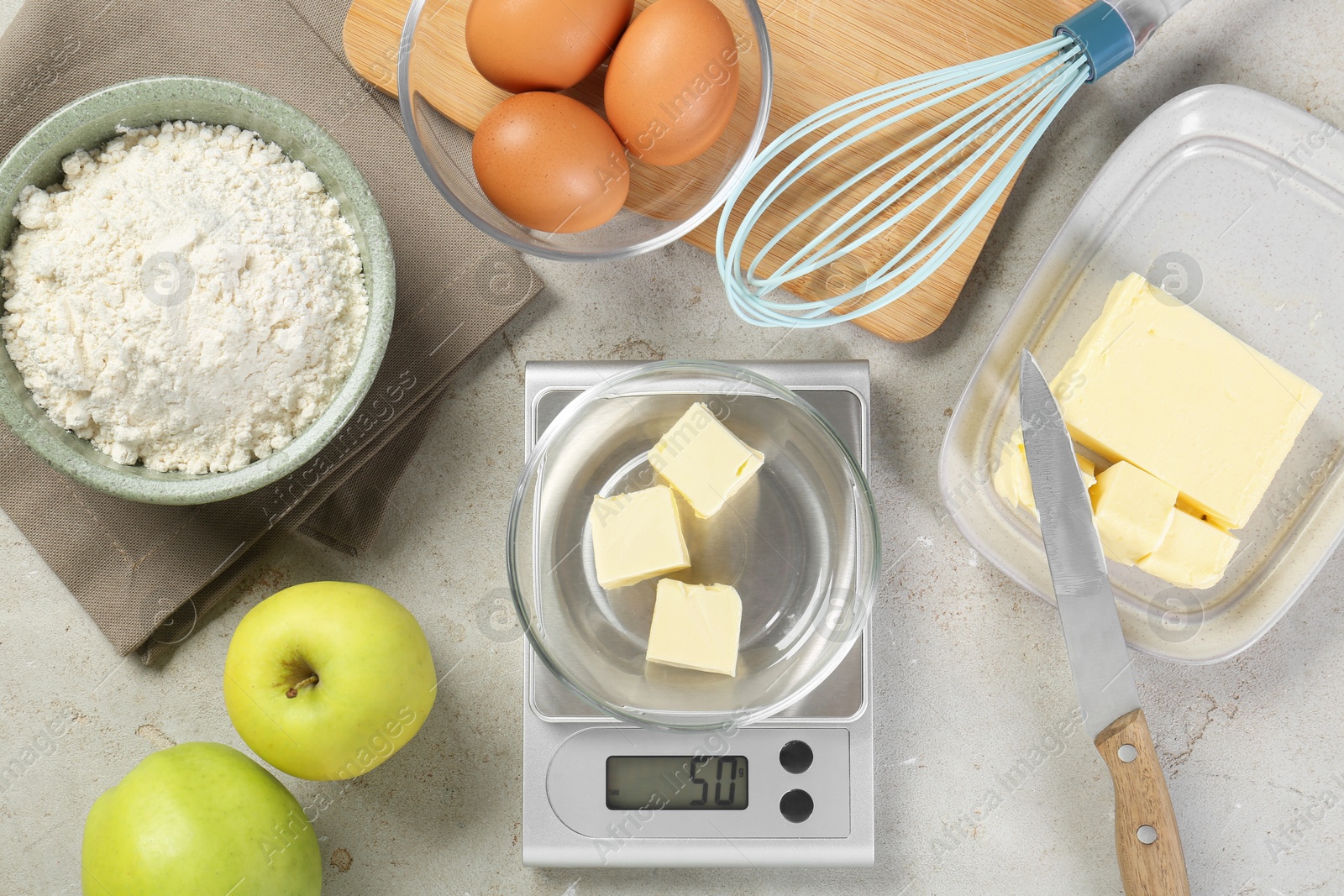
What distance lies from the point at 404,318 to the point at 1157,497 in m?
0.61

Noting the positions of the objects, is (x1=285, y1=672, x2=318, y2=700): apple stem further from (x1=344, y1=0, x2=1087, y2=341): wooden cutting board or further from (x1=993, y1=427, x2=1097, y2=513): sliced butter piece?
(x1=993, y1=427, x2=1097, y2=513): sliced butter piece

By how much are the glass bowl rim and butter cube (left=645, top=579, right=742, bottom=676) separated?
4 centimetres

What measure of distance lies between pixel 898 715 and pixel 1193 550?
0.27 m

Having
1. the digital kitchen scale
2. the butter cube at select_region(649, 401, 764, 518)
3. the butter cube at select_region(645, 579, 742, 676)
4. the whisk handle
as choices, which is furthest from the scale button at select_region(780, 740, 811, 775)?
the whisk handle

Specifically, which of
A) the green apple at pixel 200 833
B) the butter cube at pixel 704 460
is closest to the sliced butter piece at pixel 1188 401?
the butter cube at pixel 704 460

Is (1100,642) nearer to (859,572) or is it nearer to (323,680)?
(859,572)

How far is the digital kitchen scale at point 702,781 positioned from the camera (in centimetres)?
70

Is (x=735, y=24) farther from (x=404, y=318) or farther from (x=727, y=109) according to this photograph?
(x=404, y=318)

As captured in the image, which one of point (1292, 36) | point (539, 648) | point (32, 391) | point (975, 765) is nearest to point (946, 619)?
point (975, 765)

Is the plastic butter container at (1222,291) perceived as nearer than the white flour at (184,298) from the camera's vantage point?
No

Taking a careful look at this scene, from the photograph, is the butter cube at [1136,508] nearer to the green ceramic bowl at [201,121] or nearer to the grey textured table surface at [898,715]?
the grey textured table surface at [898,715]

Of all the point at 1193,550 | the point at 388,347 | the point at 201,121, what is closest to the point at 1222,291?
the point at 1193,550

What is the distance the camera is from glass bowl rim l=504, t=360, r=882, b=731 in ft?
2.10

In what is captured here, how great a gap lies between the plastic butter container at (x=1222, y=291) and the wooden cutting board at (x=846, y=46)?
0.29 ft
